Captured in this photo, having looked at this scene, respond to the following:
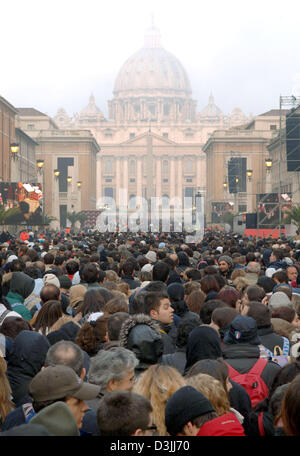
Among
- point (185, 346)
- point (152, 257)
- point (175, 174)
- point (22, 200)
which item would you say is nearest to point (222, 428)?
point (185, 346)

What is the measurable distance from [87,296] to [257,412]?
4.72 metres

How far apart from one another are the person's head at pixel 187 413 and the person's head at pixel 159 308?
3.81m

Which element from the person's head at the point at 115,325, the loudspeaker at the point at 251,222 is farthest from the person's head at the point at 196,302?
the loudspeaker at the point at 251,222

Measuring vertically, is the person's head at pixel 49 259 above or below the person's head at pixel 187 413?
above

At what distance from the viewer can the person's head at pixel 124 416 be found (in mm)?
4277

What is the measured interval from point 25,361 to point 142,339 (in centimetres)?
102

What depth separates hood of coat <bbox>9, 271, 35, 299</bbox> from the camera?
12.3 m

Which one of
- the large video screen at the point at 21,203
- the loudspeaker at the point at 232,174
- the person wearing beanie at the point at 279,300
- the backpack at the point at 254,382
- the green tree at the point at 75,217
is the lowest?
the backpack at the point at 254,382

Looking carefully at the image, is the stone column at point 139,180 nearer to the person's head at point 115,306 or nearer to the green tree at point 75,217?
the green tree at point 75,217

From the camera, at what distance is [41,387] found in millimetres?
5047

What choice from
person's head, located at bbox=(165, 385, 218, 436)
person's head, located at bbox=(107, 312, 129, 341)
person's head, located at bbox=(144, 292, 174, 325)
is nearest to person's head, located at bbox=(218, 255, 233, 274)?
person's head, located at bbox=(144, 292, 174, 325)

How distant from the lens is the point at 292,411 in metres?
4.16

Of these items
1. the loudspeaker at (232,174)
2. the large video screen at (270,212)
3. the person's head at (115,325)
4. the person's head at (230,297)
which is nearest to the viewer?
the person's head at (115,325)

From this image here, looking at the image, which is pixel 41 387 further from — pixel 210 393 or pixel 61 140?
pixel 61 140
